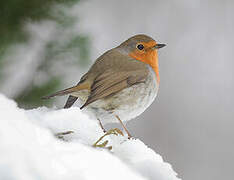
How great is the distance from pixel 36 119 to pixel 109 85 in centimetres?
175

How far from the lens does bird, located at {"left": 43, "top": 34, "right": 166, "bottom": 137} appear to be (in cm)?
242

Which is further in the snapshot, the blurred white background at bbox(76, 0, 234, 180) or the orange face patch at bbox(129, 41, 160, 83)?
the blurred white background at bbox(76, 0, 234, 180)

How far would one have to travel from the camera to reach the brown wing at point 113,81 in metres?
2.42

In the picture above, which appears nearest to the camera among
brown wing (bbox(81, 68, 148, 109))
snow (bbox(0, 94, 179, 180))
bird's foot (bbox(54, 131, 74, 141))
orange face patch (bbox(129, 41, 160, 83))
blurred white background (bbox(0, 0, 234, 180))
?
snow (bbox(0, 94, 179, 180))

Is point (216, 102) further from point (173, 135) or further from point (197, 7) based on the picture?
point (197, 7)

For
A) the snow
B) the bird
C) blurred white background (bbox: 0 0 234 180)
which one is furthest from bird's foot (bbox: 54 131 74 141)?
blurred white background (bbox: 0 0 234 180)

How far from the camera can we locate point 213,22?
20.5ft

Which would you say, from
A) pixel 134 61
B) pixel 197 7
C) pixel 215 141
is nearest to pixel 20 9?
pixel 134 61

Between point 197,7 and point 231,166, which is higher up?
point 197,7

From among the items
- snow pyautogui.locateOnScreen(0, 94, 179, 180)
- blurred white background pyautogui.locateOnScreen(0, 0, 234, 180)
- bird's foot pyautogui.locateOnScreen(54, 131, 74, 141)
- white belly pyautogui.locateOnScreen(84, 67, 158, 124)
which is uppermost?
blurred white background pyautogui.locateOnScreen(0, 0, 234, 180)

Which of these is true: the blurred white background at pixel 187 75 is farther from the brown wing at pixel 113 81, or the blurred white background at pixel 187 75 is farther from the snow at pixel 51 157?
the snow at pixel 51 157

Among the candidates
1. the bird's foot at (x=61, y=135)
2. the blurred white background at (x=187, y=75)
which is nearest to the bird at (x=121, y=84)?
the bird's foot at (x=61, y=135)

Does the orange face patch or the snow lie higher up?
the orange face patch

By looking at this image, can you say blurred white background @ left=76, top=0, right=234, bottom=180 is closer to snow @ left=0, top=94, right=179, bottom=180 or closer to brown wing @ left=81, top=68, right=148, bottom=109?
brown wing @ left=81, top=68, right=148, bottom=109
